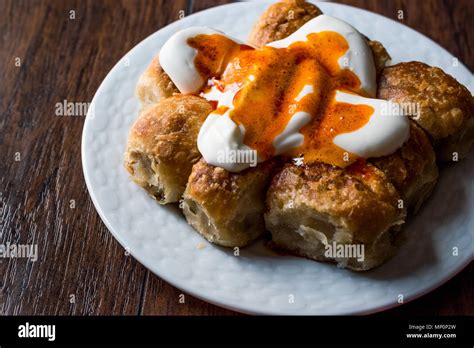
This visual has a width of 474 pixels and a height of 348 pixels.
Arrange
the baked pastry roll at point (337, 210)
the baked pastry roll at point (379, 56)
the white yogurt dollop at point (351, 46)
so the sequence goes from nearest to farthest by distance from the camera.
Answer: the baked pastry roll at point (337, 210) < the white yogurt dollop at point (351, 46) < the baked pastry roll at point (379, 56)

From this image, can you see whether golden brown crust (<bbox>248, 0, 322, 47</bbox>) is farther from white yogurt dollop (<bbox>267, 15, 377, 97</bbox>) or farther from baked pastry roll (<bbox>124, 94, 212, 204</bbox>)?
baked pastry roll (<bbox>124, 94, 212, 204</bbox>)

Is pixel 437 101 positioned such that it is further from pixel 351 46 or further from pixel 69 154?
pixel 69 154

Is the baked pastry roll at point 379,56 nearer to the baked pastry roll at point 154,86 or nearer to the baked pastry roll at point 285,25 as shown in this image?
the baked pastry roll at point 285,25

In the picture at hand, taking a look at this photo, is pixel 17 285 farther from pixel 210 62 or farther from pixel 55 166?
pixel 210 62

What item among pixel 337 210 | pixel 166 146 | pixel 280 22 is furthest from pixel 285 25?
pixel 337 210

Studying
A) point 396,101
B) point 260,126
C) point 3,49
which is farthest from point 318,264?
point 3,49

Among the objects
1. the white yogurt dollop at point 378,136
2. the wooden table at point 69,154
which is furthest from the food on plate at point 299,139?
the wooden table at point 69,154
